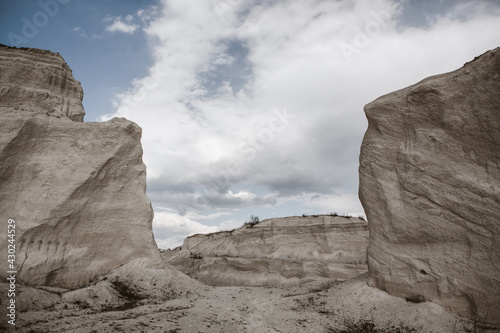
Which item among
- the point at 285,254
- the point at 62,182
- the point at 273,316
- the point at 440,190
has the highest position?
the point at 62,182

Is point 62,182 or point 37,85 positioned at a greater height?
point 37,85

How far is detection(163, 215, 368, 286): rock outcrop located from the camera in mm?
20188

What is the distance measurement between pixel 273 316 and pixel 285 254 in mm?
12873

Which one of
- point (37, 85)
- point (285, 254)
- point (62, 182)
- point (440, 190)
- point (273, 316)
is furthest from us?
point (285, 254)

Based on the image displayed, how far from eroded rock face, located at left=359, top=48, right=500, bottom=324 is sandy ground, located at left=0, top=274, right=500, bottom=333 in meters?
0.57

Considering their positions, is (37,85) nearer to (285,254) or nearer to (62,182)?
(62,182)

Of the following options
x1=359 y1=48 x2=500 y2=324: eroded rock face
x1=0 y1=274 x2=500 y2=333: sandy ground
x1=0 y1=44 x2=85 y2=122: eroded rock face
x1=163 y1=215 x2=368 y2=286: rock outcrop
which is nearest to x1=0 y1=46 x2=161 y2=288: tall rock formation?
x1=0 y1=44 x2=85 y2=122: eroded rock face

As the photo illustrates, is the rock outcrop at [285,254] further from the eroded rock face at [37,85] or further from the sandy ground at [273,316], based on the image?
the eroded rock face at [37,85]

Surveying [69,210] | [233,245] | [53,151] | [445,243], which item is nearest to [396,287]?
[445,243]

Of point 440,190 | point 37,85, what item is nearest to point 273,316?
point 440,190

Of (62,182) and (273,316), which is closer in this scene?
(273,316)

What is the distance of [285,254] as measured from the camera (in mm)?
22094

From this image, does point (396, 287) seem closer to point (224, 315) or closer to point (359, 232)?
point (224, 315)

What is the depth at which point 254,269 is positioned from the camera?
2192 centimetres
